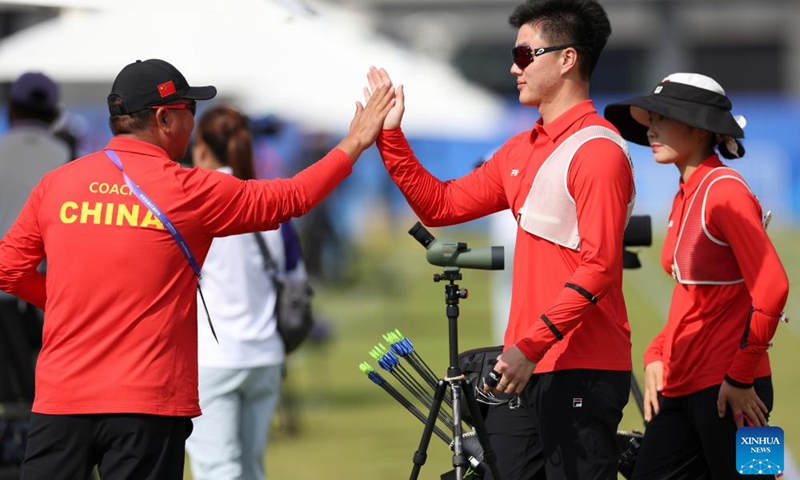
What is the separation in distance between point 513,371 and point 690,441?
115 centimetres

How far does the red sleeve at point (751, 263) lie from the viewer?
4551 mm

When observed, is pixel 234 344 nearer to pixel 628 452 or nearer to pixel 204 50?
pixel 628 452

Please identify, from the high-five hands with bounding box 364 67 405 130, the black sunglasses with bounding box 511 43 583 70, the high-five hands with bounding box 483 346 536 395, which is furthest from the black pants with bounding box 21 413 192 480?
the black sunglasses with bounding box 511 43 583 70

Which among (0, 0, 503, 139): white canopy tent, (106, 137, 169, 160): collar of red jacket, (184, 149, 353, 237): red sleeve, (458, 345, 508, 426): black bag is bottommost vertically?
(458, 345, 508, 426): black bag

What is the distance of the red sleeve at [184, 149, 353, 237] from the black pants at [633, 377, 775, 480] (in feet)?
5.24

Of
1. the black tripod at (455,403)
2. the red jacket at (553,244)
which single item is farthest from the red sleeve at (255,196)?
the black tripod at (455,403)

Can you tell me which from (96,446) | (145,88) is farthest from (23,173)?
(96,446)

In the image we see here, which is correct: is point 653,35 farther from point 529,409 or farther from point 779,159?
point 529,409

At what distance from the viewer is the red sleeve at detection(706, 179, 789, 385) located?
14.9ft

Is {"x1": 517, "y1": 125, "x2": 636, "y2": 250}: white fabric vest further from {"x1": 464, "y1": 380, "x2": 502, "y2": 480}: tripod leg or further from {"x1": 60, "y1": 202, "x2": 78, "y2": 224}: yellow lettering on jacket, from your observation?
{"x1": 60, "y1": 202, "x2": 78, "y2": 224}: yellow lettering on jacket

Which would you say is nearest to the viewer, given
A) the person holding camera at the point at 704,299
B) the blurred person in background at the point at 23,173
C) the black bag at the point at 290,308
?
the person holding camera at the point at 704,299

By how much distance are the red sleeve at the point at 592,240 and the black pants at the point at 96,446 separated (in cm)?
127

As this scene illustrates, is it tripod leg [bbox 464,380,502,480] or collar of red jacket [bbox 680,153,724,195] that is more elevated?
collar of red jacket [bbox 680,153,724,195]

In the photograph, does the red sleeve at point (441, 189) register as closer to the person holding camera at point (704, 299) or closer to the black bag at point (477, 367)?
the black bag at point (477, 367)
